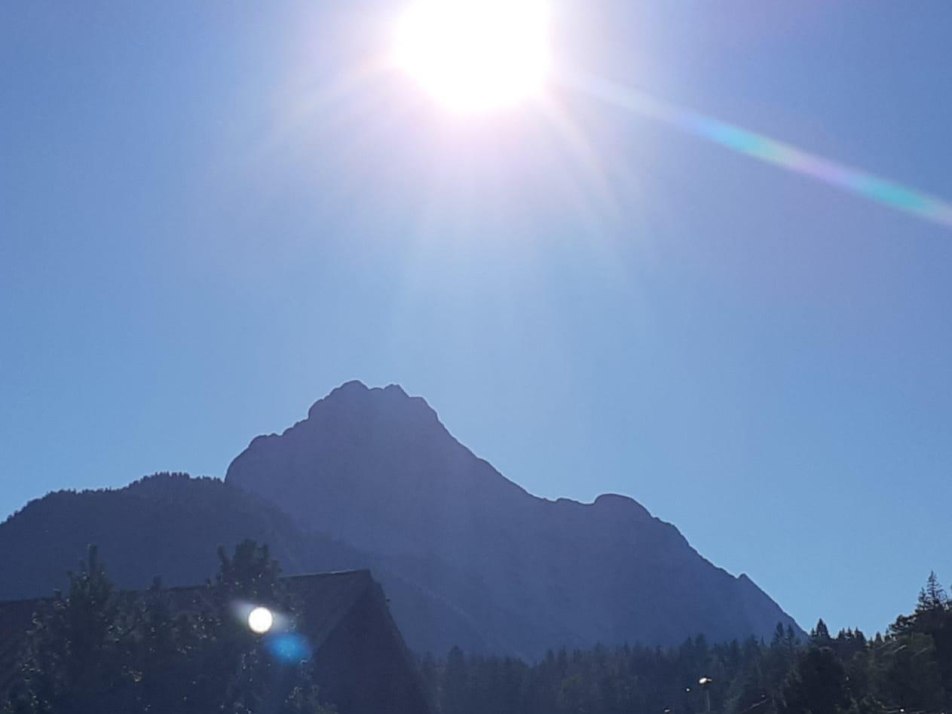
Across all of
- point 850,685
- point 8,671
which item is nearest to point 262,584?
point 8,671

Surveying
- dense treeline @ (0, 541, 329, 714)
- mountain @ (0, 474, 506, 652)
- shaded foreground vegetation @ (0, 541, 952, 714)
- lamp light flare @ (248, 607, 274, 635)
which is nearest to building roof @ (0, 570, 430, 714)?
shaded foreground vegetation @ (0, 541, 952, 714)

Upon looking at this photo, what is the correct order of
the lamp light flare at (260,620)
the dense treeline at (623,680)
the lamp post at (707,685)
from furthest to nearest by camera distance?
the dense treeline at (623,680), the lamp post at (707,685), the lamp light flare at (260,620)

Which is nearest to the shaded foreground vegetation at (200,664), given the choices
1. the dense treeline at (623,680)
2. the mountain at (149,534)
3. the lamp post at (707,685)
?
the lamp post at (707,685)

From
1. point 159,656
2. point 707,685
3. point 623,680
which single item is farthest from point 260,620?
point 623,680

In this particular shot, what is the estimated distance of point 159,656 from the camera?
18.9 meters

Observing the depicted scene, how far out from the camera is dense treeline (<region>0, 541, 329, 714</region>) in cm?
1767

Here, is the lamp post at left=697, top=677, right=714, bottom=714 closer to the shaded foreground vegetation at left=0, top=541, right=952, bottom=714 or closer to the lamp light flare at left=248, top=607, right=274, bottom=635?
the shaded foreground vegetation at left=0, top=541, right=952, bottom=714

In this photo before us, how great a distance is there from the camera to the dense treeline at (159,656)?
58.0 ft

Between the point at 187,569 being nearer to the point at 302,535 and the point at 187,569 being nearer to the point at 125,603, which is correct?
the point at 302,535

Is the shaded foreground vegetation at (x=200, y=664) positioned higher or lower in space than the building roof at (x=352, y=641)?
lower

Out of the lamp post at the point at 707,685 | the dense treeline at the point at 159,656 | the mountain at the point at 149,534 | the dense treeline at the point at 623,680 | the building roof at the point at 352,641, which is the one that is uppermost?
the mountain at the point at 149,534

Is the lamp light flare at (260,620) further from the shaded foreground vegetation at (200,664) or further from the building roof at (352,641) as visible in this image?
the building roof at (352,641)

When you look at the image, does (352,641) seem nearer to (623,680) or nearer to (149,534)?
(623,680)

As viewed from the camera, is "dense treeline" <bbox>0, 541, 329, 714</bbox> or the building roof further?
the building roof
